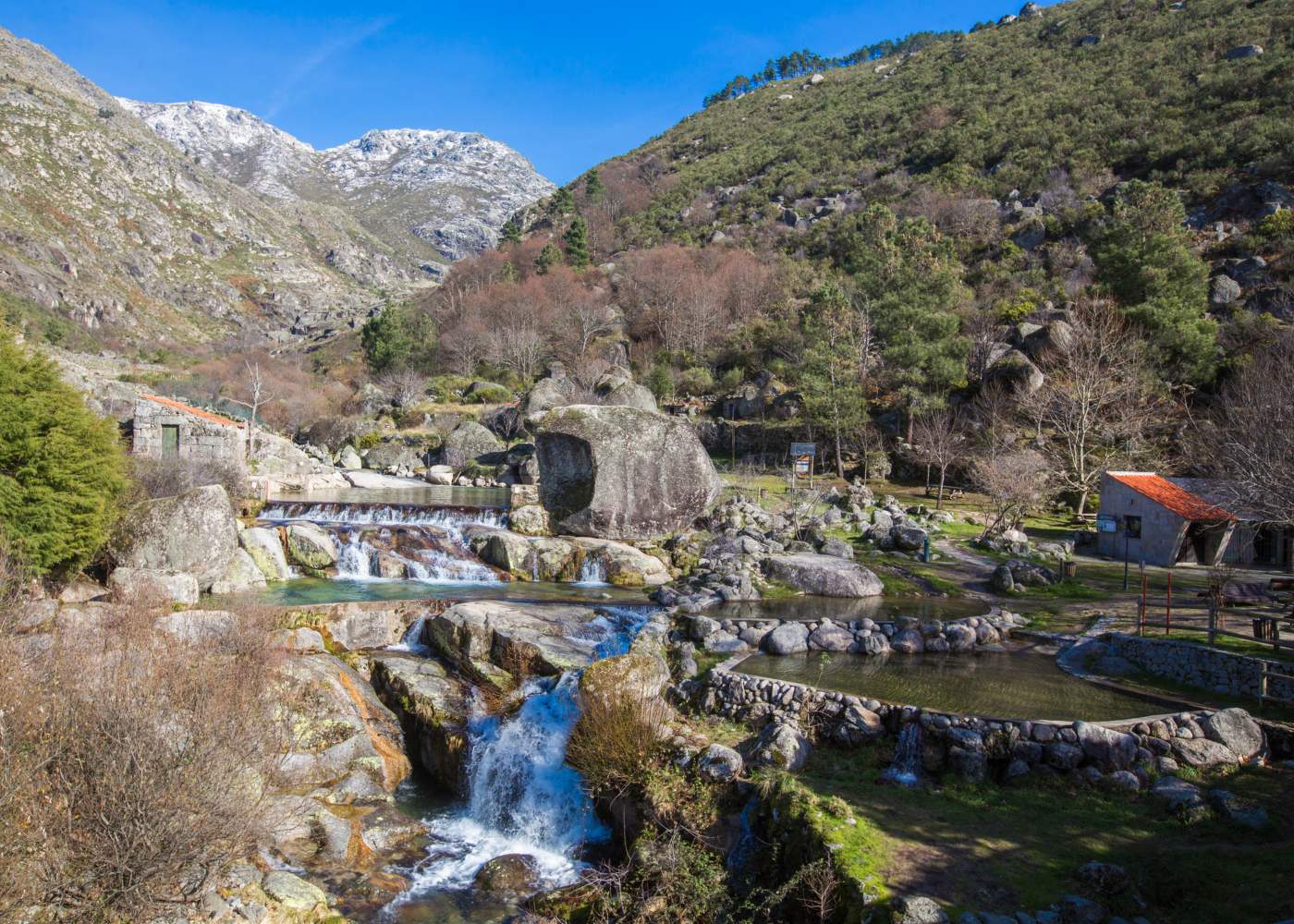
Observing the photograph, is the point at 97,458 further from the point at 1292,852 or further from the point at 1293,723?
the point at 1293,723

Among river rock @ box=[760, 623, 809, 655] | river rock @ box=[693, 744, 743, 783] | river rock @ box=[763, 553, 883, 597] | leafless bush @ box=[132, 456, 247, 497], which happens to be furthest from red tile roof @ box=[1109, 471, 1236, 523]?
leafless bush @ box=[132, 456, 247, 497]

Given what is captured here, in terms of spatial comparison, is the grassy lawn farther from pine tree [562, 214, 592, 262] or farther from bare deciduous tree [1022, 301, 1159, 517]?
pine tree [562, 214, 592, 262]

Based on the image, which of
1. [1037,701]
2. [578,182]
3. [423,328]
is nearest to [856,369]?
[1037,701]

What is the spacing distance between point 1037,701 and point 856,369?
32219 millimetres

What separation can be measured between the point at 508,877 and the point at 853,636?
7.88 metres

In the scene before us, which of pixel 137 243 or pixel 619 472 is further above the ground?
pixel 137 243

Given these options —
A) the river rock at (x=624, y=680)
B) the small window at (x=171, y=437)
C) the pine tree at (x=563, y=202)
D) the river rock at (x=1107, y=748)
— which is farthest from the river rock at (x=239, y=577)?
the pine tree at (x=563, y=202)

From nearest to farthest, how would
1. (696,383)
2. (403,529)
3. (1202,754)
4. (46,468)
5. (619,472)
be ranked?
(1202,754)
(46,468)
(403,529)
(619,472)
(696,383)

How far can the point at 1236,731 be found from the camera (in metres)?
8.66

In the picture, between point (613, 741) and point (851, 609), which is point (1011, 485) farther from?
point (613, 741)

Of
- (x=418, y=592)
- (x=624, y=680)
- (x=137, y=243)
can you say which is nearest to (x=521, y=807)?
(x=624, y=680)

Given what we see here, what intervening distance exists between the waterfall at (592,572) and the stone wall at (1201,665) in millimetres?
12056

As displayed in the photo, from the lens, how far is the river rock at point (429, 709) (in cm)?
1102

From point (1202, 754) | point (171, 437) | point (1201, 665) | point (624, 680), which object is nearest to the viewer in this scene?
point (1202, 754)
